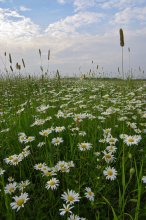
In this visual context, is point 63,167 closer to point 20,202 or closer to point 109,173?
point 109,173

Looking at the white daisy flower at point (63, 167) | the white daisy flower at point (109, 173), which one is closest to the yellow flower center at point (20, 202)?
the white daisy flower at point (63, 167)

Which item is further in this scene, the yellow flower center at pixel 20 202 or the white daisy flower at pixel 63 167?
the white daisy flower at pixel 63 167

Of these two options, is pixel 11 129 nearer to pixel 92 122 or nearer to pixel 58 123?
pixel 58 123

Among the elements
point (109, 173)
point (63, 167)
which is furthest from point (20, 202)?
point (109, 173)

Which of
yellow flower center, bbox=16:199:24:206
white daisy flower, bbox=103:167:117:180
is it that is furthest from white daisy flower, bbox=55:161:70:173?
yellow flower center, bbox=16:199:24:206

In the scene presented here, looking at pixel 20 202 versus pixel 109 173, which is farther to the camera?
Answer: pixel 109 173

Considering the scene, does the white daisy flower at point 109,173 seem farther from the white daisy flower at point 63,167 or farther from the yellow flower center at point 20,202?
the yellow flower center at point 20,202

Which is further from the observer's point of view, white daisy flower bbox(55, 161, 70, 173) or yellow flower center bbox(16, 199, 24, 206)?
white daisy flower bbox(55, 161, 70, 173)

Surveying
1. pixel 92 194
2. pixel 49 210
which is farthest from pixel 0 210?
pixel 92 194

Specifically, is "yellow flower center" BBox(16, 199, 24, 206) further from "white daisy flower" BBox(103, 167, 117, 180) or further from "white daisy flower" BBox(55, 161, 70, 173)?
"white daisy flower" BBox(103, 167, 117, 180)

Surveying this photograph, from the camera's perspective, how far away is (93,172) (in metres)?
2.34

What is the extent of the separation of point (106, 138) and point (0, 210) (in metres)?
1.36

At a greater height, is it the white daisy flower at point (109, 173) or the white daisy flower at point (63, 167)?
the white daisy flower at point (63, 167)

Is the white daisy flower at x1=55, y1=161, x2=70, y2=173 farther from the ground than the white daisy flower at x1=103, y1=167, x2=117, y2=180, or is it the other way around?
the white daisy flower at x1=55, y1=161, x2=70, y2=173
